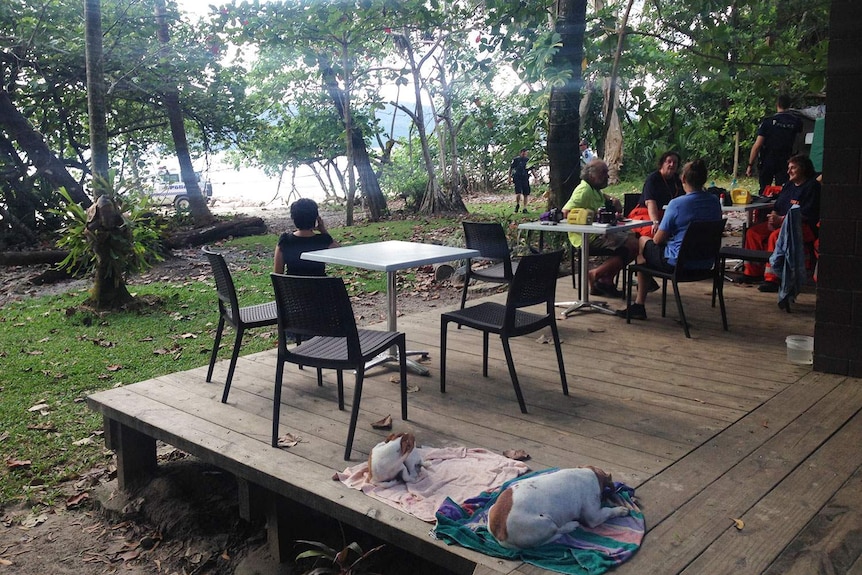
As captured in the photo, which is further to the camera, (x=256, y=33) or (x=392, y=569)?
(x=256, y=33)

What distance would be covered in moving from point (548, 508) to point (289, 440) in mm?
1518

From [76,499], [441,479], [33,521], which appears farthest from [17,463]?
[441,479]

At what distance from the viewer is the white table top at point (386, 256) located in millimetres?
4234

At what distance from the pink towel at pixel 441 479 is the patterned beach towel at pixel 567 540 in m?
0.10

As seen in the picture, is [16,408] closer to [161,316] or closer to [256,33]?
[161,316]

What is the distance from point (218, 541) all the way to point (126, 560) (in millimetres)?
448

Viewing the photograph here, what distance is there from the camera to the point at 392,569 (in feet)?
11.0

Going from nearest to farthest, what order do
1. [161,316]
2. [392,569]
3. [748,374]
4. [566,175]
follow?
[392,569] < [748,374] < [161,316] < [566,175]

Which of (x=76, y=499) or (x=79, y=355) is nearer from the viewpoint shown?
(x=76, y=499)

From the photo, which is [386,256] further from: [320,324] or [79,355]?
[79,355]

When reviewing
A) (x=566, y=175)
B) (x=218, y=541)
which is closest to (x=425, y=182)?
(x=566, y=175)

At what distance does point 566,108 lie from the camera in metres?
8.64

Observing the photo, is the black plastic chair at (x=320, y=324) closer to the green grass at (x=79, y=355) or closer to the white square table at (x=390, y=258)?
the white square table at (x=390, y=258)

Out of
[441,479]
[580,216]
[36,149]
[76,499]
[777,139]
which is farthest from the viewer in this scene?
[36,149]
